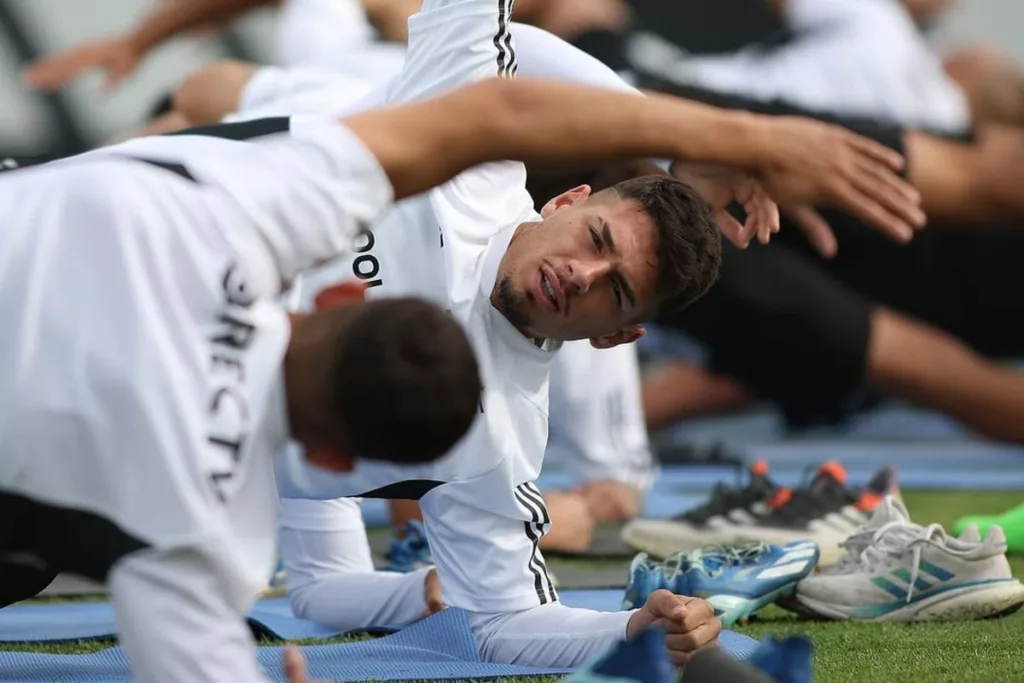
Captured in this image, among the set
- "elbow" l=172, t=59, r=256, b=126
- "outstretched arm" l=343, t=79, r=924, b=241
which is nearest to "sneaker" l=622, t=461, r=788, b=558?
"elbow" l=172, t=59, r=256, b=126

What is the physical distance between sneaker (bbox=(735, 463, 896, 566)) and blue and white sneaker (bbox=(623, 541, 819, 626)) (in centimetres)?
63

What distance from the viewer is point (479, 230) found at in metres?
3.14

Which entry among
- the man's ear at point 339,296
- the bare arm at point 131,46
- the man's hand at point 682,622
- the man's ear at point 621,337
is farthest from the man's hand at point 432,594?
the bare arm at point 131,46

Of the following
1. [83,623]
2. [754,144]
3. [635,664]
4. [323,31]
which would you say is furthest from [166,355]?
[323,31]

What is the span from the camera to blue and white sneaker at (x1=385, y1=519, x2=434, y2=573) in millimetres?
4176

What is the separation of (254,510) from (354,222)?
404 millimetres

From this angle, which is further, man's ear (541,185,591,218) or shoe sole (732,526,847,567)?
shoe sole (732,526,847,567)

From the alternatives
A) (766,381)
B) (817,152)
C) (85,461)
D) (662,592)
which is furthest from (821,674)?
(766,381)

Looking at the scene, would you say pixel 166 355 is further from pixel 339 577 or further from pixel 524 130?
pixel 339 577

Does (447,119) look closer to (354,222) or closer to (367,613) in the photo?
(354,222)

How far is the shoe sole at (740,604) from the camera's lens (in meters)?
3.27

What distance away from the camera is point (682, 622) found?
259 centimetres

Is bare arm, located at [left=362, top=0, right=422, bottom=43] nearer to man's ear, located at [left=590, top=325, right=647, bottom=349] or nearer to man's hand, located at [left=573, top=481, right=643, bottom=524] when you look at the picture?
man's hand, located at [left=573, top=481, right=643, bottom=524]

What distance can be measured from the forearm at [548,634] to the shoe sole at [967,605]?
0.90m
